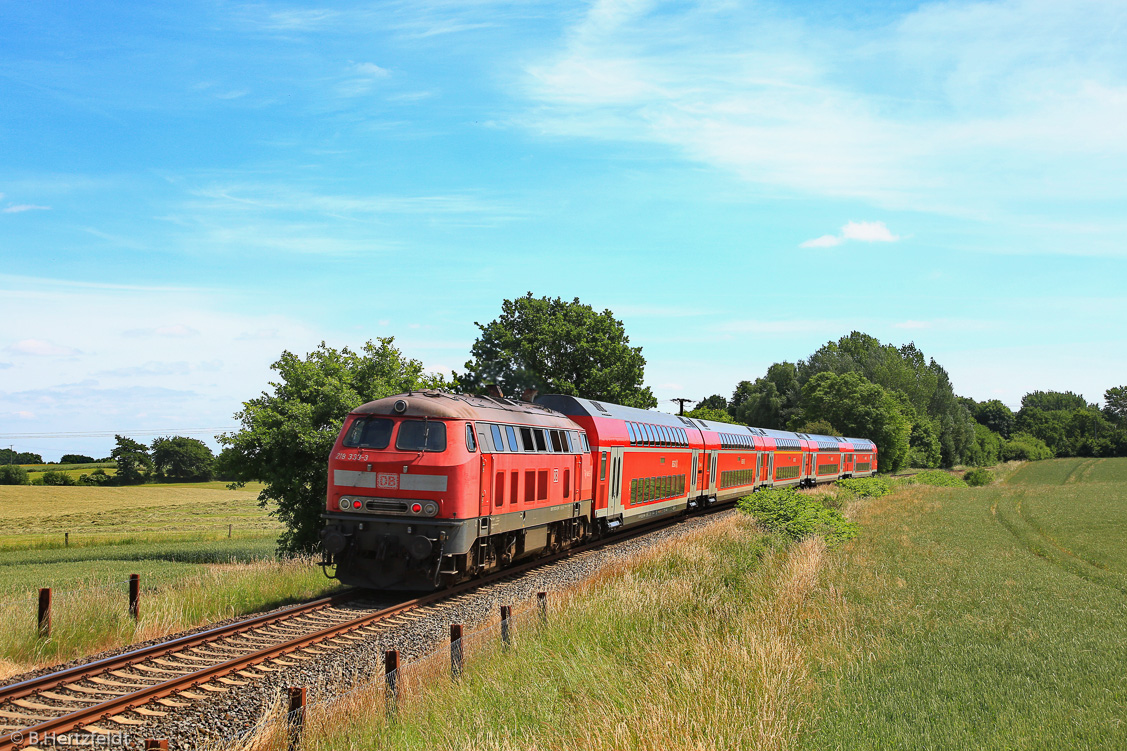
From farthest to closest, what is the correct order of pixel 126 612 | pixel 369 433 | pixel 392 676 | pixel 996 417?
pixel 996 417 < pixel 369 433 < pixel 126 612 < pixel 392 676

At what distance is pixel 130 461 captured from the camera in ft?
281

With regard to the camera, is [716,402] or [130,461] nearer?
[130,461]

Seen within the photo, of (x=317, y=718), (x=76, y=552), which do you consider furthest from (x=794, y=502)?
(x=76, y=552)

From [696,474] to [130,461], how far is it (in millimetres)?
76012

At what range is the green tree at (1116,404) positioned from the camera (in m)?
157

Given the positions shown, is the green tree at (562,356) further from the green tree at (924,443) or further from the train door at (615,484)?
the green tree at (924,443)

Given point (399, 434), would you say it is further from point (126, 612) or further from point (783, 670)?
point (783, 670)

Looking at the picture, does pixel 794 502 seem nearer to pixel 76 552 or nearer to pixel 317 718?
pixel 317 718

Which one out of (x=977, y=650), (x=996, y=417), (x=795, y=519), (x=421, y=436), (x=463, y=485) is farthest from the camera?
(x=996, y=417)

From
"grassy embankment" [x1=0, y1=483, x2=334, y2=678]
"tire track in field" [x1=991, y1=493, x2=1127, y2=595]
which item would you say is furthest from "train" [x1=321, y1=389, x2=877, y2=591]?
"tire track in field" [x1=991, y1=493, x2=1127, y2=595]

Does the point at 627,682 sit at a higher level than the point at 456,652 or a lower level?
lower

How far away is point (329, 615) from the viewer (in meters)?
12.4

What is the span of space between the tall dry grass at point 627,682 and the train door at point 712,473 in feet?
64.5

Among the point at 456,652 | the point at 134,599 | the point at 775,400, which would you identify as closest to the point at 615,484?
the point at 134,599
